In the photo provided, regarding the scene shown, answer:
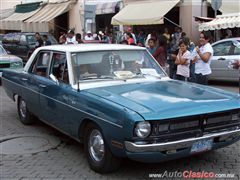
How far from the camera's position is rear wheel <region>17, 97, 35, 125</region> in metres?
7.36

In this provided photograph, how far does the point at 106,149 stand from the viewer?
4.73m

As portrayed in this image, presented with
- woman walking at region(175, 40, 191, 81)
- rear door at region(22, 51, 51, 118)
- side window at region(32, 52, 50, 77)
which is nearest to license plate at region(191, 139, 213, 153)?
rear door at region(22, 51, 51, 118)

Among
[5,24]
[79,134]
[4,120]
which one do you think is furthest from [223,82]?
[5,24]

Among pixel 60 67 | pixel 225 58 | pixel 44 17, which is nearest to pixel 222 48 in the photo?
pixel 225 58

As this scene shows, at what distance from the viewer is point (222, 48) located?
12898mm

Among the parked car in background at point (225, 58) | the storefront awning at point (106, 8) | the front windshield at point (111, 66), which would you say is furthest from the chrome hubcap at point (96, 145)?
the storefront awning at point (106, 8)

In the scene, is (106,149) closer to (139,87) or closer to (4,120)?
(139,87)

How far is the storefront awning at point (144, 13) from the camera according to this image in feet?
65.1

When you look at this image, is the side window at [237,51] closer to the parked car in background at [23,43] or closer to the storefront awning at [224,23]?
the storefront awning at [224,23]

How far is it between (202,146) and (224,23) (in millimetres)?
12738

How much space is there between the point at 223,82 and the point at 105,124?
954 cm

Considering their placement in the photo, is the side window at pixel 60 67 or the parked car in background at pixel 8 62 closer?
the side window at pixel 60 67

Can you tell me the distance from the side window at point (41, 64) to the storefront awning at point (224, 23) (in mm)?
11116

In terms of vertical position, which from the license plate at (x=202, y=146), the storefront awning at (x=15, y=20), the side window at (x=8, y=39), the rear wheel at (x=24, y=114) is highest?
the storefront awning at (x=15, y=20)
